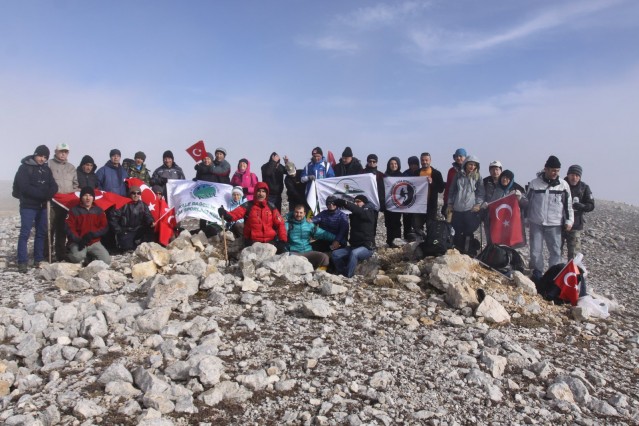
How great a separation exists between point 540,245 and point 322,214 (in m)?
4.78

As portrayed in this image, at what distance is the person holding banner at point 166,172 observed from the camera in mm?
12977

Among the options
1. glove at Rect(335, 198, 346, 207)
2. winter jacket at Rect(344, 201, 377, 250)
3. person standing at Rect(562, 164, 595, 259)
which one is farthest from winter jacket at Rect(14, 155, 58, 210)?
person standing at Rect(562, 164, 595, 259)

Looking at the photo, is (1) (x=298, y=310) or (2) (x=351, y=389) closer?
(2) (x=351, y=389)

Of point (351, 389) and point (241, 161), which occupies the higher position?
point (241, 161)

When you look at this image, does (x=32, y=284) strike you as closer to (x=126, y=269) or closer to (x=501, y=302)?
(x=126, y=269)

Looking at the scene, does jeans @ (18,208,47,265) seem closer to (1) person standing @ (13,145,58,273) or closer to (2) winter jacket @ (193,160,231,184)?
(1) person standing @ (13,145,58,273)

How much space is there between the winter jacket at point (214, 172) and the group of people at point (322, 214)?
94 cm

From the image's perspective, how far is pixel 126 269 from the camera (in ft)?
30.6

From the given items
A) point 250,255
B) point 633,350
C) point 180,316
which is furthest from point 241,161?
point 633,350

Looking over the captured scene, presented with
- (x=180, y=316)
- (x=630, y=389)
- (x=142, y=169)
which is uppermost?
(x=142, y=169)

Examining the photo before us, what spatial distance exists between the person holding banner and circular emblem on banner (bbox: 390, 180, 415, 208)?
600 centimetres

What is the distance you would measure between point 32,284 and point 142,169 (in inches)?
181

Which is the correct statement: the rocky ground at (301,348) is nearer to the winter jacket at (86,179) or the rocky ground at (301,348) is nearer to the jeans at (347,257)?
the jeans at (347,257)

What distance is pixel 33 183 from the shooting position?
393 inches
